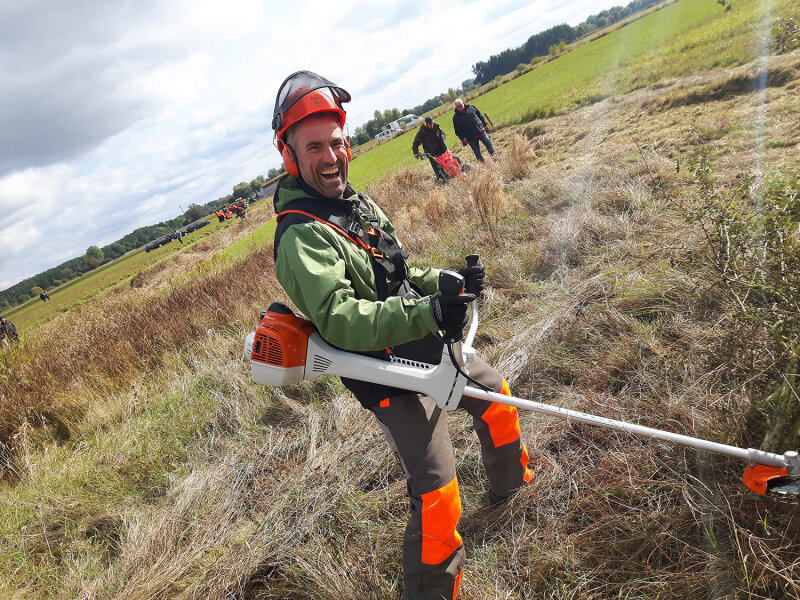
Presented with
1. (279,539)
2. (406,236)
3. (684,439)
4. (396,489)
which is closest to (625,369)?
(684,439)

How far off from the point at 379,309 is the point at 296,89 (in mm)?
1142

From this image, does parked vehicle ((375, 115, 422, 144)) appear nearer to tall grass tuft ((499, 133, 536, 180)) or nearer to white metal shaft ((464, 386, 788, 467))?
tall grass tuft ((499, 133, 536, 180))

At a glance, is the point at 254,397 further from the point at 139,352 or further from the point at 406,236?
the point at 406,236

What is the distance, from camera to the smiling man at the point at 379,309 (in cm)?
163

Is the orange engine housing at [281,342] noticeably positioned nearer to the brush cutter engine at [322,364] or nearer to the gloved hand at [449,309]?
the brush cutter engine at [322,364]

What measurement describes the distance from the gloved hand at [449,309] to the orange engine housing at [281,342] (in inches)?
26.2

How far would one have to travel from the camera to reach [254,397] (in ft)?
12.7

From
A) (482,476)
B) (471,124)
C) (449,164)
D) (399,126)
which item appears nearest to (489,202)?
(482,476)

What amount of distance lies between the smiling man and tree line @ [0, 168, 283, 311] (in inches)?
3427

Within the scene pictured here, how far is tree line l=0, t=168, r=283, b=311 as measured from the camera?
91.1 meters

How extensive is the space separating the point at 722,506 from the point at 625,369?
3.53 ft

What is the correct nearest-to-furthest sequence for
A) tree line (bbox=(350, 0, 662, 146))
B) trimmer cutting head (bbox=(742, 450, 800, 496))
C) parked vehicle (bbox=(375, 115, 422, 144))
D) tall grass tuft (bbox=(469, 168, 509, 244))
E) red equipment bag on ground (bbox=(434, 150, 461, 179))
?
trimmer cutting head (bbox=(742, 450, 800, 496)) < tall grass tuft (bbox=(469, 168, 509, 244)) < red equipment bag on ground (bbox=(434, 150, 461, 179)) < parked vehicle (bbox=(375, 115, 422, 144)) < tree line (bbox=(350, 0, 662, 146))

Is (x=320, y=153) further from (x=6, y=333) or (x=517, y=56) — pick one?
(x=517, y=56)

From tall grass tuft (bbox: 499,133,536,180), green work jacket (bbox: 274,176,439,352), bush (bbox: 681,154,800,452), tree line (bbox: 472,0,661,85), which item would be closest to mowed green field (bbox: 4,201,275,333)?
tall grass tuft (bbox: 499,133,536,180)
